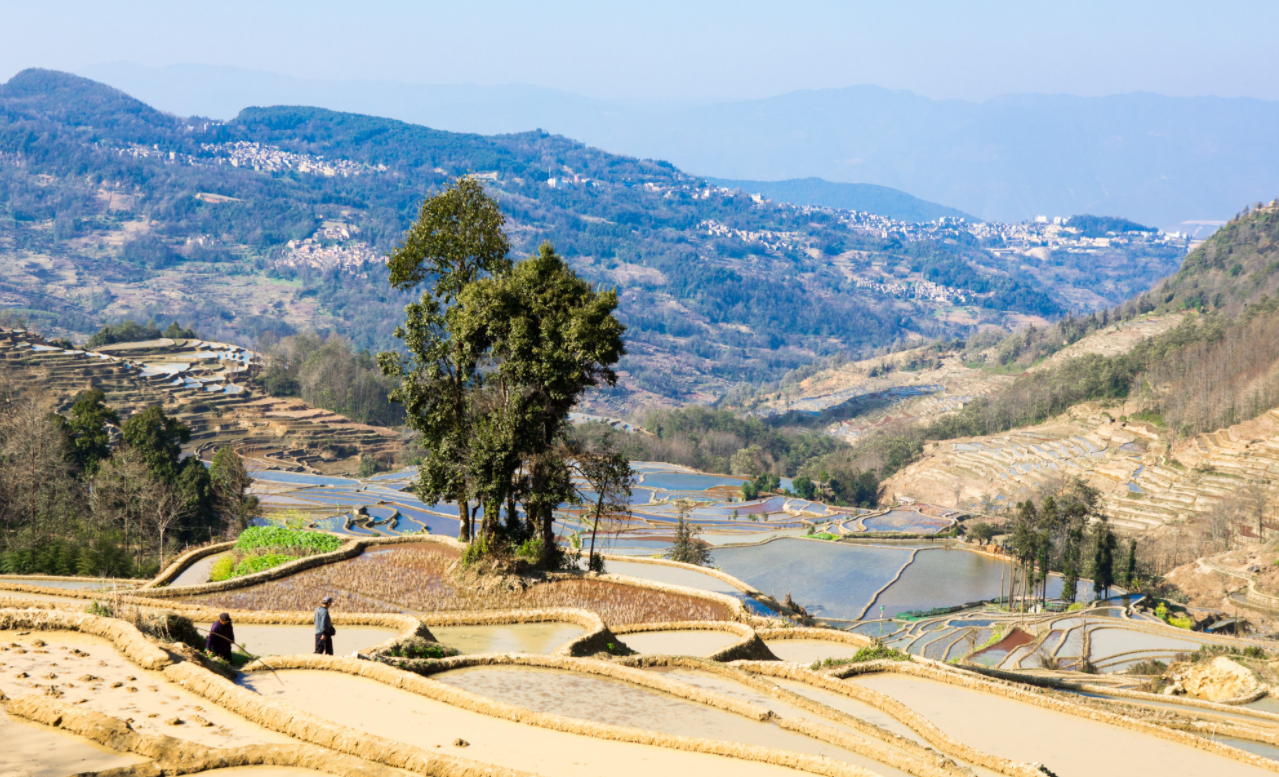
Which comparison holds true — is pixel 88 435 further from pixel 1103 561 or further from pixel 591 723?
pixel 1103 561

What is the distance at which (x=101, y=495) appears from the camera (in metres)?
35.7

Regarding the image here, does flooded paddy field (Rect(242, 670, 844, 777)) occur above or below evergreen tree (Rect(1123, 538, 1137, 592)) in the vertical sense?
above

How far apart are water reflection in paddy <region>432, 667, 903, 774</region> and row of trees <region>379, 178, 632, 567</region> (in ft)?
28.0

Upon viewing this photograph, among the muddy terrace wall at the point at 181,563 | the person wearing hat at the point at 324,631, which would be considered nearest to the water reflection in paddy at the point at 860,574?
the muddy terrace wall at the point at 181,563

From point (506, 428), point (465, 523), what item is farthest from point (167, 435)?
point (506, 428)

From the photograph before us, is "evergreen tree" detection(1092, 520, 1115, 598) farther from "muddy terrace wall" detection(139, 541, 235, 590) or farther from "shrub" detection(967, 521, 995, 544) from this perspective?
"muddy terrace wall" detection(139, 541, 235, 590)

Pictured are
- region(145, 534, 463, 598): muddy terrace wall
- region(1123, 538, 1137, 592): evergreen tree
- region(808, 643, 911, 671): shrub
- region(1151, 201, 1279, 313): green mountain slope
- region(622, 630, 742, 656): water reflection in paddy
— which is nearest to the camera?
region(808, 643, 911, 671): shrub

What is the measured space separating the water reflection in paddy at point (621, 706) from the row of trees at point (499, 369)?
853 centimetres

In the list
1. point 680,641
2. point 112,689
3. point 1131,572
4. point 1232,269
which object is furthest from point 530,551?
point 1232,269

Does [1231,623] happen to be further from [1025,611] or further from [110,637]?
[110,637]

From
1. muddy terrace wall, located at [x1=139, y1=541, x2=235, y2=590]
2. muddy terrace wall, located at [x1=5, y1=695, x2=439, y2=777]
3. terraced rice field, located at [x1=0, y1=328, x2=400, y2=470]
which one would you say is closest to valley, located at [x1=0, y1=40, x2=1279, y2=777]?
muddy terrace wall, located at [x1=5, y1=695, x2=439, y2=777]

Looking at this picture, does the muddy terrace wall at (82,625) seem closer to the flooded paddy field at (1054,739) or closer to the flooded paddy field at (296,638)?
the flooded paddy field at (296,638)

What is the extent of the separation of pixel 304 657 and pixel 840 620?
38.1m

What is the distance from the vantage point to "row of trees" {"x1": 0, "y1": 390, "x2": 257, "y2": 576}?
89.4 feet
